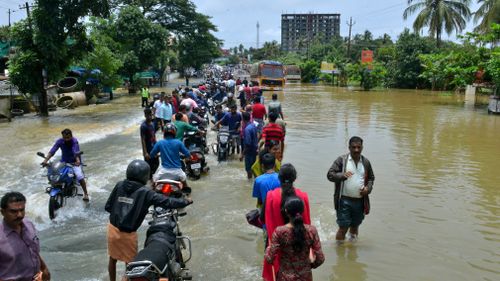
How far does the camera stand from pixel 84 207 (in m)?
7.82

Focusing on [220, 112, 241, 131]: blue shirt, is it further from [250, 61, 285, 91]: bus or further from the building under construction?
the building under construction

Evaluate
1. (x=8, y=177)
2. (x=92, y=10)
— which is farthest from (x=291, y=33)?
(x=8, y=177)

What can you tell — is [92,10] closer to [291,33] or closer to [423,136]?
[423,136]

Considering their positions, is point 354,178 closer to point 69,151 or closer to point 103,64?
point 69,151

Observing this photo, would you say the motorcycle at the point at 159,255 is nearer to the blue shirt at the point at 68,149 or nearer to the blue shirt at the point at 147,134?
the blue shirt at the point at 68,149

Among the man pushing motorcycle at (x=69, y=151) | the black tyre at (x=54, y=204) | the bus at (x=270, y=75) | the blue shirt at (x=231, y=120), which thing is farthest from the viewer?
the bus at (x=270, y=75)

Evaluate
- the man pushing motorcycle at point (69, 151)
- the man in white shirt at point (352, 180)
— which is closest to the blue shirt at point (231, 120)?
the man pushing motorcycle at point (69, 151)

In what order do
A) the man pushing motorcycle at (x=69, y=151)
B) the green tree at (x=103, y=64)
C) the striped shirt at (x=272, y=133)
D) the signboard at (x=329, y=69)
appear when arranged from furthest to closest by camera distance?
the signboard at (x=329, y=69) < the green tree at (x=103, y=64) < the striped shirt at (x=272, y=133) < the man pushing motorcycle at (x=69, y=151)

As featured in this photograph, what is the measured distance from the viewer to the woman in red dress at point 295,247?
3492mm

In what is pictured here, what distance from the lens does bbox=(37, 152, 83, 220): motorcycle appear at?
712 centimetres

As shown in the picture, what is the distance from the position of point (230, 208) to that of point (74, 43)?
17397 mm

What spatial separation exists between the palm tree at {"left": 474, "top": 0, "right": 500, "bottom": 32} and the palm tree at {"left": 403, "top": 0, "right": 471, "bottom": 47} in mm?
8918

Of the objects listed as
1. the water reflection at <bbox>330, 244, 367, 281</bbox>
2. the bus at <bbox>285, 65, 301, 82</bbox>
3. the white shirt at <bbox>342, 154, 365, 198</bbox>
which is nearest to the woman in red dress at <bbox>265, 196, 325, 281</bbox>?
the water reflection at <bbox>330, 244, 367, 281</bbox>

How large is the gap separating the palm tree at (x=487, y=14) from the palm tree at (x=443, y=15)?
892cm
